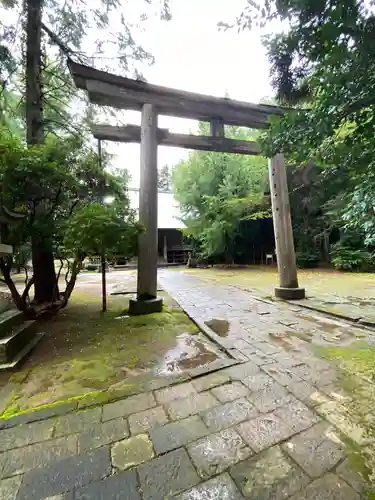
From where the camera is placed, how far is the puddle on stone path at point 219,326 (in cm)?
347

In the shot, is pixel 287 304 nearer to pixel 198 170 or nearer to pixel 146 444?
pixel 146 444

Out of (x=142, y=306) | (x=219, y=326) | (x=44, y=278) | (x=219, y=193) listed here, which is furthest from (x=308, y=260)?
(x=44, y=278)

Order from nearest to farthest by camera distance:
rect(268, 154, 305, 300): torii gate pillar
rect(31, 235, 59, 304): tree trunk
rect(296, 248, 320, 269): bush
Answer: rect(31, 235, 59, 304): tree trunk < rect(268, 154, 305, 300): torii gate pillar < rect(296, 248, 320, 269): bush

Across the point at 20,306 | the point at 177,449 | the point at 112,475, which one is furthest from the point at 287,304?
the point at 20,306

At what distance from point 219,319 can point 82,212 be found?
2.81 metres

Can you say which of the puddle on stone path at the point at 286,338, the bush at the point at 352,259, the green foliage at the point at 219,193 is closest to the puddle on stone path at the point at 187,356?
the puddle on stone path at the point at 286,338

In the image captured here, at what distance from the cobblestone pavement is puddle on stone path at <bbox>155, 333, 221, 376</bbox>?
0.30m

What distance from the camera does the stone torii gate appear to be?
14.4 feet

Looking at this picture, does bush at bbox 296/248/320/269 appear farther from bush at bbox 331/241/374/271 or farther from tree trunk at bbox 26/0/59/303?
tree trunk at bbox 26/0/59/303

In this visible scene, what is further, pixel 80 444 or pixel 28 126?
pixel 28 126

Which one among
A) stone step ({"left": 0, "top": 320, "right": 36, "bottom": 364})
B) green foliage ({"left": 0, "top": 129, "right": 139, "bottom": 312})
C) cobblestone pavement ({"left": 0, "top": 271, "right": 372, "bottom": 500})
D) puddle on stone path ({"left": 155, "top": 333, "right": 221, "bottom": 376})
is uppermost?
green foliage ({"left": 0, "top": 129, "right": 139, "bottom": 312})

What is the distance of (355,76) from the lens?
5.08ft

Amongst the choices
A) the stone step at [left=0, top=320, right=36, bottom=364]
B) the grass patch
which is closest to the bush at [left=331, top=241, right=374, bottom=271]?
the grass patch

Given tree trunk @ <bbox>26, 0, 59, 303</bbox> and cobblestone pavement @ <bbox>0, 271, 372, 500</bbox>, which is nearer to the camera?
cobblestone pavement @ <bbox>0, 271, 372, 500</bbox>
